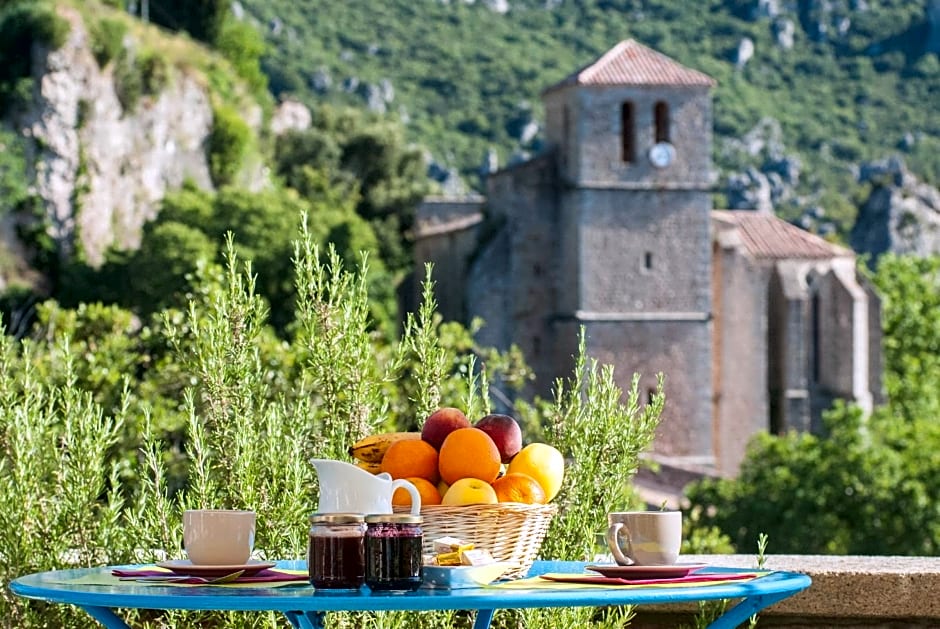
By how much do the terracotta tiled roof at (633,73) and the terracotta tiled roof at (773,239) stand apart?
4815 millimetres

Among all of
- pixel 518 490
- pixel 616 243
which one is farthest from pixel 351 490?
pixel 616 243

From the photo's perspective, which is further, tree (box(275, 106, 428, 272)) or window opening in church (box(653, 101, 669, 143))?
tree (box(275, 106, 428, 272))

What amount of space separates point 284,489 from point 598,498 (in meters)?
0.94

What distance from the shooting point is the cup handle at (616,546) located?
3914 millimetres

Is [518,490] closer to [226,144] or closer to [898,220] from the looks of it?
[226,144]

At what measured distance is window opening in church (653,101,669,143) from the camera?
1697 inches

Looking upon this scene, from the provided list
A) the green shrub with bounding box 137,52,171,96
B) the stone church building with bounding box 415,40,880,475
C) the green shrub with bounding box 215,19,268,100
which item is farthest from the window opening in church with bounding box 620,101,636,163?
the green shrub with bounding box 215,19,268,100

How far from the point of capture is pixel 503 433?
166 inches

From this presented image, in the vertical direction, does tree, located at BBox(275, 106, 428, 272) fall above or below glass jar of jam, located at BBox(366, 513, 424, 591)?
above

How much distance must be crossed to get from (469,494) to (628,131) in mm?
39700

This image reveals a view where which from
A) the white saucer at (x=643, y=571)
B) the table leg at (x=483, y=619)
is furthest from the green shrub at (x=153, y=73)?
the white saucer at (x=643, y=571)

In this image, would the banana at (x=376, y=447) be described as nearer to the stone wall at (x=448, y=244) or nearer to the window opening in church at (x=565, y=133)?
the stone wall at (x=448, y=244)

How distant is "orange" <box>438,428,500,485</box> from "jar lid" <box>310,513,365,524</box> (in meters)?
0.40

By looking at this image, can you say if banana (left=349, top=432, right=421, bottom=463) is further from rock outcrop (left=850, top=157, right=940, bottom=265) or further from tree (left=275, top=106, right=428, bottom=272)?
rock outcrop (left=850, top=157, right=940, bottom=265)
